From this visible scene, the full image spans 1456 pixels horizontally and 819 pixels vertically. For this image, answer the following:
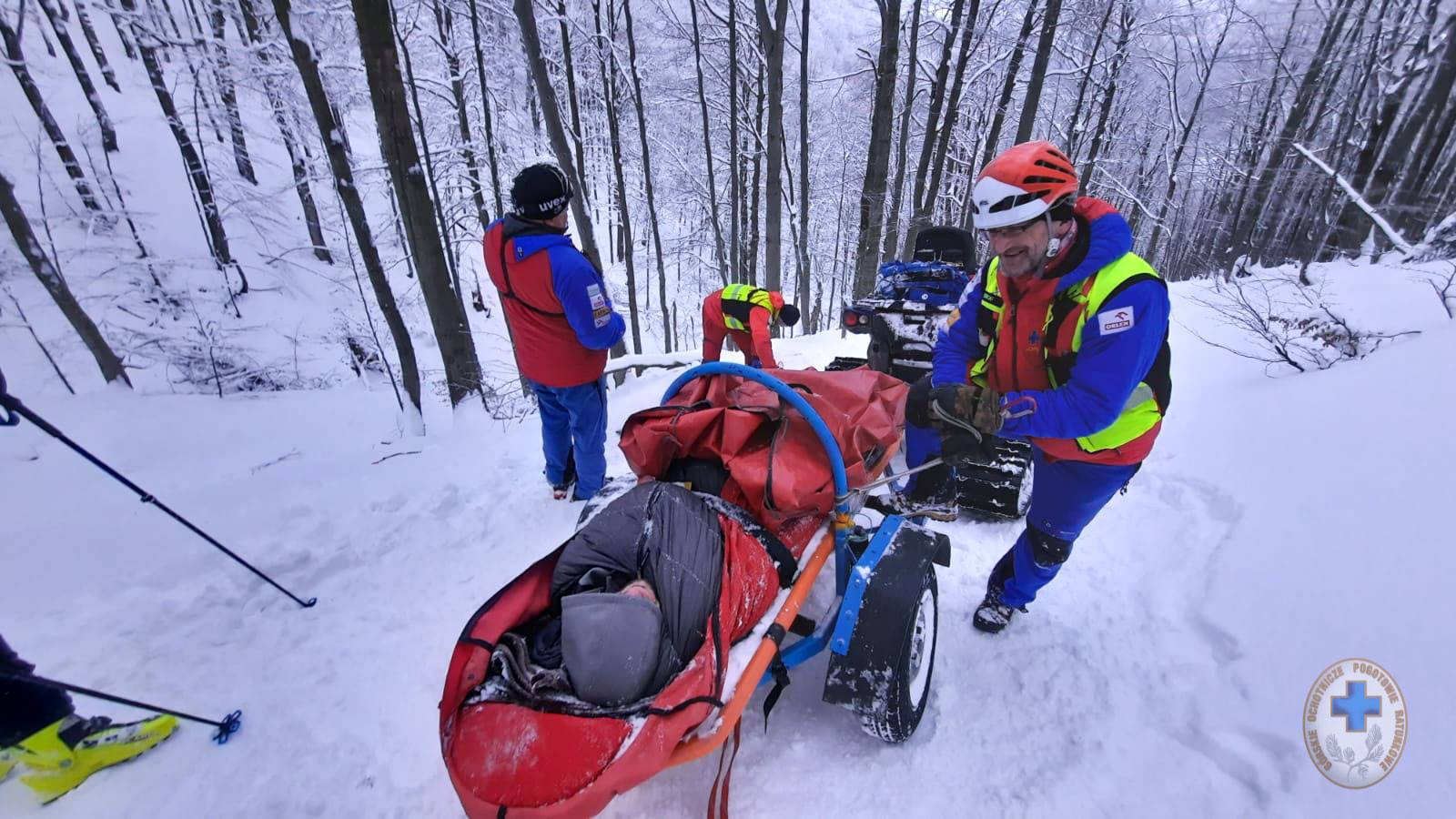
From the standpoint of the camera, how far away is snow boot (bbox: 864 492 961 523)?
2.60 m

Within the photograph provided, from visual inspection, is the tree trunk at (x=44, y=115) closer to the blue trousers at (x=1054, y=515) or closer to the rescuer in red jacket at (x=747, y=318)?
the rescuer in red jacket at (x=747, y=318)

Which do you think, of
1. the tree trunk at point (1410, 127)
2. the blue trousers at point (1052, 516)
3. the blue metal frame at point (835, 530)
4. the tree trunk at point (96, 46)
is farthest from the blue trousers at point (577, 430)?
the tree trunk at point (96, 46)

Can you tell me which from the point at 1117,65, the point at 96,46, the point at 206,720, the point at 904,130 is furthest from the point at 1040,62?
the point at 96,46

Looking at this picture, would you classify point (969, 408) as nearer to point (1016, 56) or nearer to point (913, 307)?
point (913, 307)

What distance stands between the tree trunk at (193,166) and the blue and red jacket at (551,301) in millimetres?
15281

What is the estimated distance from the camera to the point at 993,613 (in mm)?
2555

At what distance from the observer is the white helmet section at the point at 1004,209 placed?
1925 mm

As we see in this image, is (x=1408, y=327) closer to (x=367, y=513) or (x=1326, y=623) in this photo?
(x=1326, y=623)

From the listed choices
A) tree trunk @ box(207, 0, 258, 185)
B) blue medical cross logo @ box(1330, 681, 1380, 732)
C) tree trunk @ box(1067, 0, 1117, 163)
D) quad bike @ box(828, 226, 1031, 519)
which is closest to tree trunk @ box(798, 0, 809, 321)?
tree trunk @ box(1067, 0, 1117, 163)

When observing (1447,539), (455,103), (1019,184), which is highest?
(455,103)

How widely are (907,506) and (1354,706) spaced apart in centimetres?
176

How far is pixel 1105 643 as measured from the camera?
94.6 inches

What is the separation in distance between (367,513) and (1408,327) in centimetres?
740

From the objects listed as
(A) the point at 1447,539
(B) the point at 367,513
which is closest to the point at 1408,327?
(A) the point at 1447,539
